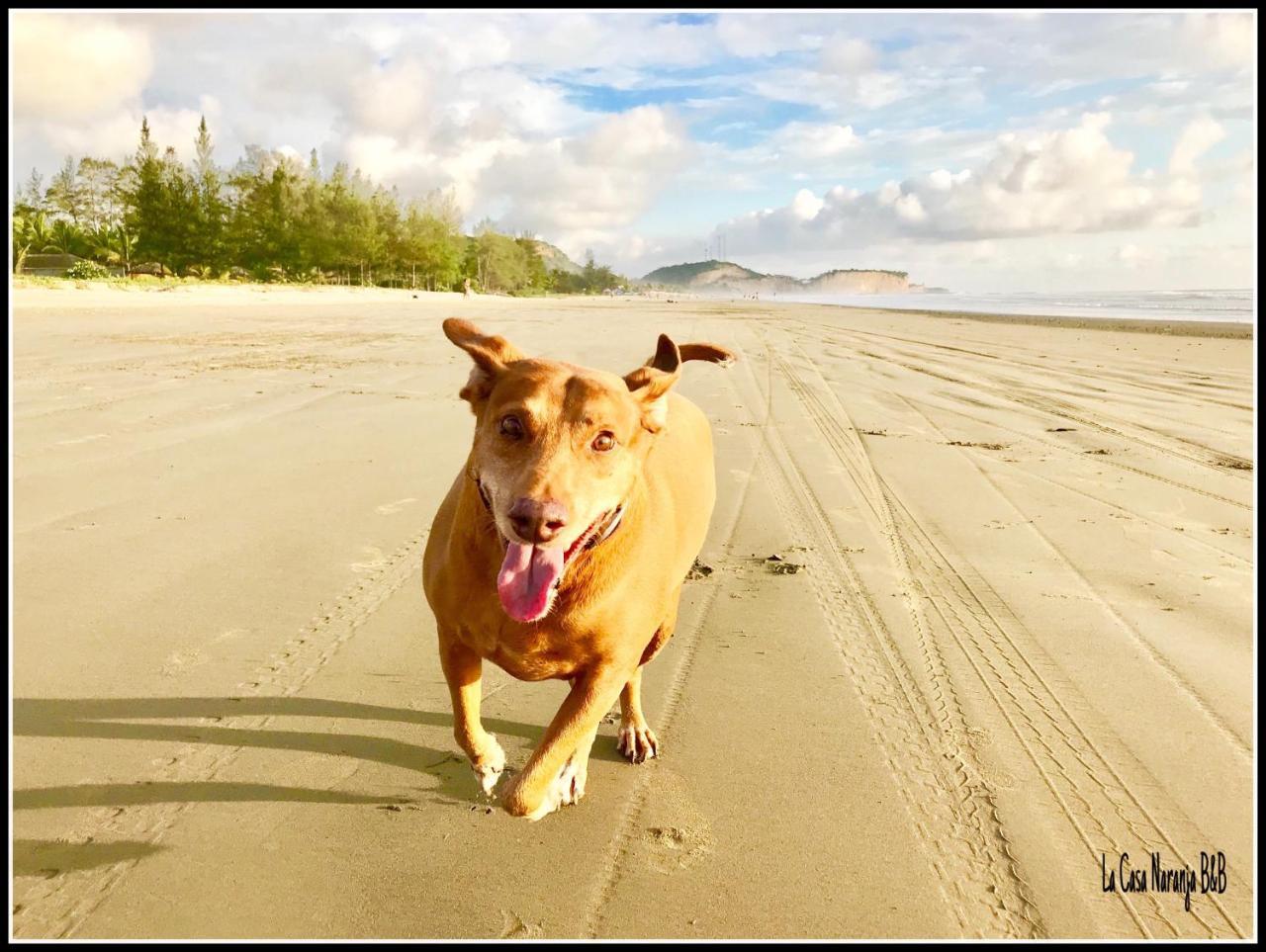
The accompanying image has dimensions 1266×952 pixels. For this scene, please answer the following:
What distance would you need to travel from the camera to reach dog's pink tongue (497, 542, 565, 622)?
2.90m

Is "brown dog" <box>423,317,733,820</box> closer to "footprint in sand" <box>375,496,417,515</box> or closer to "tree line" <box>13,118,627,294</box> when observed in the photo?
"footprint in sand" <box>375,496,417,515</box>

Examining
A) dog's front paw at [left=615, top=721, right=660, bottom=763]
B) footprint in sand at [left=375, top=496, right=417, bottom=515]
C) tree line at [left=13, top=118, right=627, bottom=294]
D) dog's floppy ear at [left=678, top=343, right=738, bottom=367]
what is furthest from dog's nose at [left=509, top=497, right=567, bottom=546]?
tree line at [left=13, top=118, right=627, bottom=294]

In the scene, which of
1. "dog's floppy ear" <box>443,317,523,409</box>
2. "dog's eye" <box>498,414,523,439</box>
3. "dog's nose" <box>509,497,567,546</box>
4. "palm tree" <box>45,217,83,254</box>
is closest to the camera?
"dog's nose" <box>509,497,567,546</box>

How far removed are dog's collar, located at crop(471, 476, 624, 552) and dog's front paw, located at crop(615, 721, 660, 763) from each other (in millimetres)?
1020

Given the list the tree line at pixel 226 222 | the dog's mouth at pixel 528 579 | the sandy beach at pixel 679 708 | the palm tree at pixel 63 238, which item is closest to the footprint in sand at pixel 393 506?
the sandy beach at pixel 679 708

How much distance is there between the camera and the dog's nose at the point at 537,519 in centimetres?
277

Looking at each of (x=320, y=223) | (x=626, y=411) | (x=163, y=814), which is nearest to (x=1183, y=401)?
(x=626, y=411)

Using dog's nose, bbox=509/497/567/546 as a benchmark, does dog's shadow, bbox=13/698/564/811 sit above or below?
below

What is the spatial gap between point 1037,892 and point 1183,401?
12381mm

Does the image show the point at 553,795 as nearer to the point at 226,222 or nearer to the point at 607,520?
the point at 607,520

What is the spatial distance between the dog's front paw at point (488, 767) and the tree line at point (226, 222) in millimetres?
47272

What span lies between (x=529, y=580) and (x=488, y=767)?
2.95 feet

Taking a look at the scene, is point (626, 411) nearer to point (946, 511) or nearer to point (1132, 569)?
point (1132, 569)

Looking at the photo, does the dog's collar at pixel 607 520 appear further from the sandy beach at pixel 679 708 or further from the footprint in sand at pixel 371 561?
the footprint in sand at pixel 371 561
